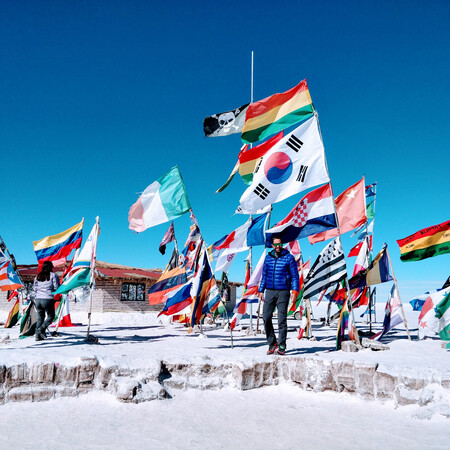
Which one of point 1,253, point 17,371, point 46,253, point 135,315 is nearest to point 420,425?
point 17,371

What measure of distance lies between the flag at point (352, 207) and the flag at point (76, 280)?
5603 mm

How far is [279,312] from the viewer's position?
20.0ft

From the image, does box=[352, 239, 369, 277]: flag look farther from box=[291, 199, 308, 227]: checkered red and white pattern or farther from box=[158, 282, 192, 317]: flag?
box=[158, 282, 192, 317]: flag

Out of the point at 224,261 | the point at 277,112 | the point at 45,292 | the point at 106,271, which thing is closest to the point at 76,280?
the point at 45,292

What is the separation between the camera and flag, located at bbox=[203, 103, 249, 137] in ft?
34.0

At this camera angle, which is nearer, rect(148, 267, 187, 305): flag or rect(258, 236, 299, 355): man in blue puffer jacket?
rect(258, 236, 299, 355): man in blue puffer jacket

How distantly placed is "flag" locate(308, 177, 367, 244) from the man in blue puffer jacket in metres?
1.77

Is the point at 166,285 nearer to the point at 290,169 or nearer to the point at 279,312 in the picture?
the point at 279,312

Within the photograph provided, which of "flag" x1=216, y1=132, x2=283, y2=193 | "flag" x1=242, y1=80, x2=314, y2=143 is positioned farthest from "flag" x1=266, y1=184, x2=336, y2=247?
"flag" x1=242, y1=80, x2=314, y2=143

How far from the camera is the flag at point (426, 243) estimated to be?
7.56m

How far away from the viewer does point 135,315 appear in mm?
21375

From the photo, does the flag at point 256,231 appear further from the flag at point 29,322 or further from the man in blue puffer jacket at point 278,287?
the flag at point 29,322

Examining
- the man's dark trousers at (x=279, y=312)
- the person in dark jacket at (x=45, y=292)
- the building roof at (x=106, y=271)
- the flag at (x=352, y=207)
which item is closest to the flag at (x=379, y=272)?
the flag at (x=352, y=207)

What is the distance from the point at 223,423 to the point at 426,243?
5874mm
